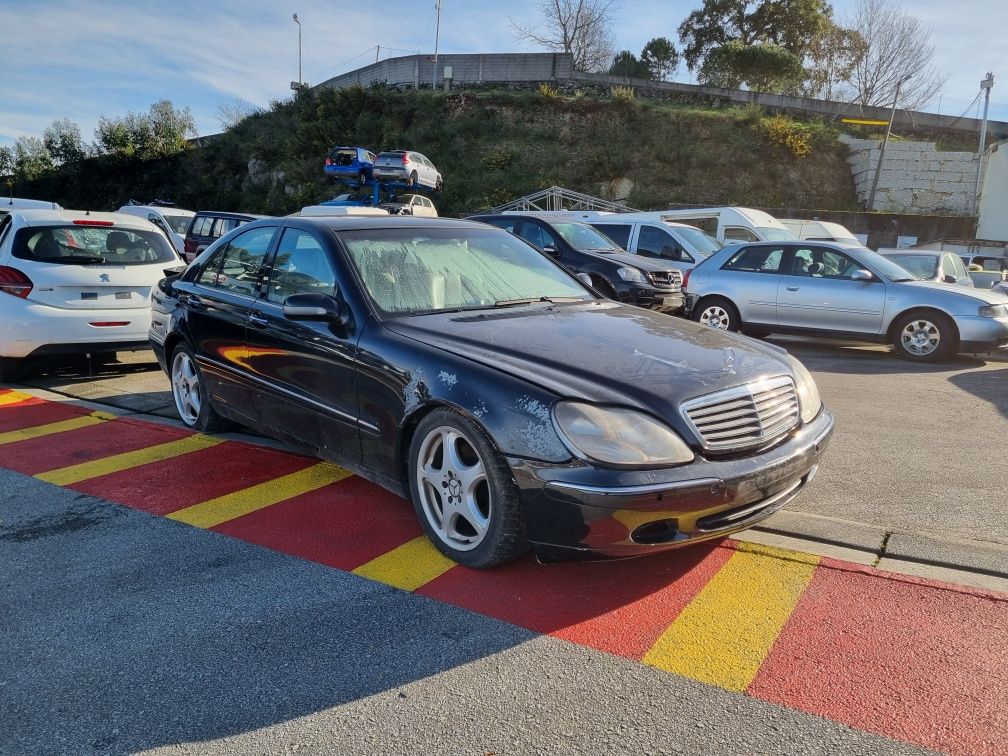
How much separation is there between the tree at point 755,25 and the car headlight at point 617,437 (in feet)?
144

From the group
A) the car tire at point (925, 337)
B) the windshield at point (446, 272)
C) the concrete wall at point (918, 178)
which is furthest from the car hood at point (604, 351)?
the concrete wall at point (918, 178)

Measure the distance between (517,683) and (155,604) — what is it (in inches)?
63.7

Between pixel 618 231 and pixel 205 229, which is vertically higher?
pixel 618 231

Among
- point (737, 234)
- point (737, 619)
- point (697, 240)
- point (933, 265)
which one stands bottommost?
point (737, 619)

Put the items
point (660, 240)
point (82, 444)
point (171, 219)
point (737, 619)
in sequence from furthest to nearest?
1. point (171, 219)
2. point (660, 240)
3. point (82, 444)
4. point (737, 619)

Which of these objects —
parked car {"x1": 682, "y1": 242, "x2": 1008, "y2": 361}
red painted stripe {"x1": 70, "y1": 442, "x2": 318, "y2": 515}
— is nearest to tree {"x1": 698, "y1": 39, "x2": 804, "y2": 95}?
parked car {"x1": 682, "y1": 242, "x2": 1008, "y2": 361}

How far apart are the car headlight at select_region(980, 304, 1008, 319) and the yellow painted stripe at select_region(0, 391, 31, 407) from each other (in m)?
10.5

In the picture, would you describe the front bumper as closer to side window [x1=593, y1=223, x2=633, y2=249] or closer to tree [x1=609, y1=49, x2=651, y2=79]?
side window [x1=593, y1=223, x2=633, y2=249]

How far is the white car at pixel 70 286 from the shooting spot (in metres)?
7.23

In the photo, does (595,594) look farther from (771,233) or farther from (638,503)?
(771,233)

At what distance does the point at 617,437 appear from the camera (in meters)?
3.03

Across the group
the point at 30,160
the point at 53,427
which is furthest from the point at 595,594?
the point at 30,160

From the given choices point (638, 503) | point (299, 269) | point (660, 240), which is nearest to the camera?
point (638, 503)

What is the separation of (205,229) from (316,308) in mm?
14140
